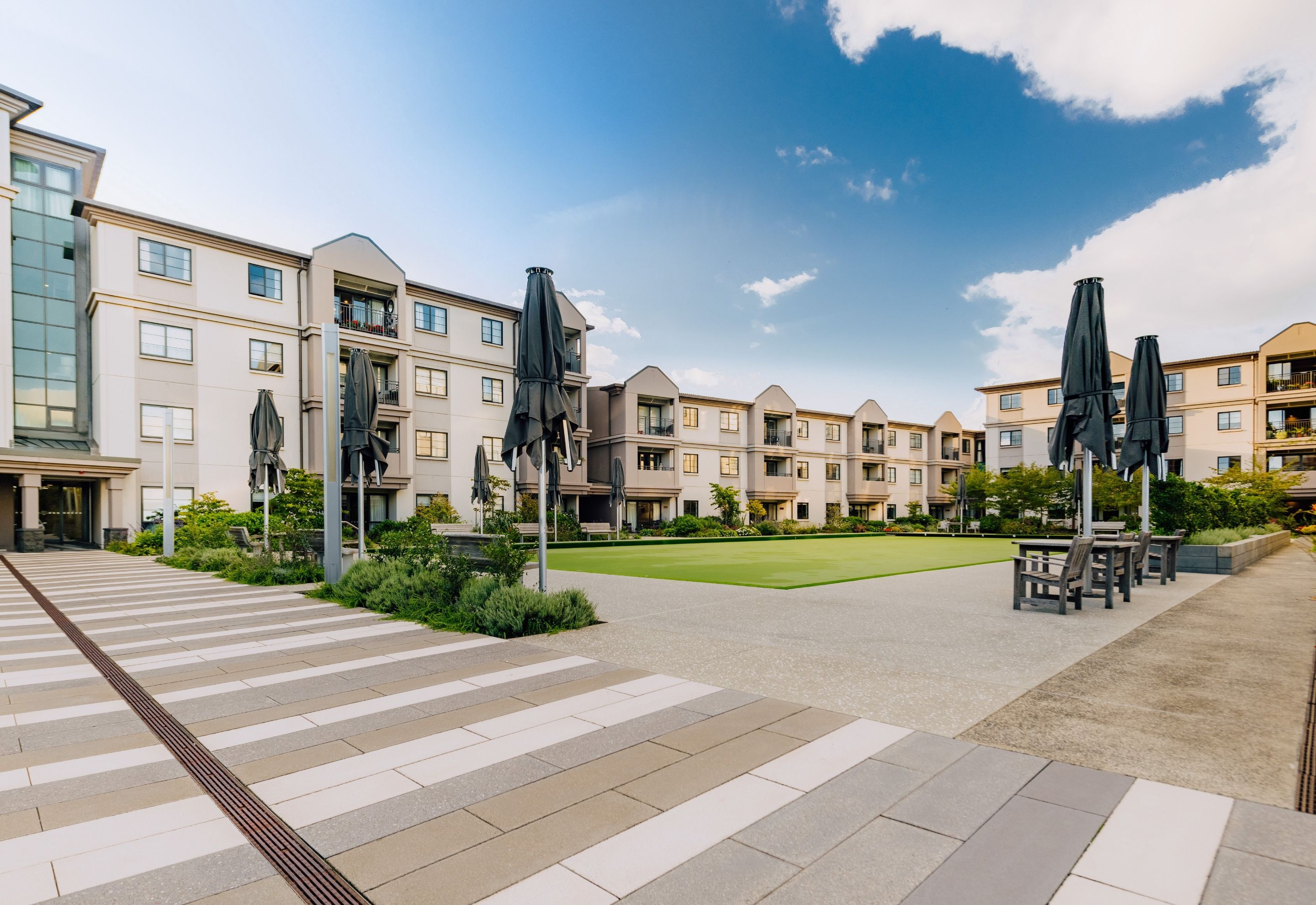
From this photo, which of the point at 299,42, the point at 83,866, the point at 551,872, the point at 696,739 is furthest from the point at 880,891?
the point at 299,42

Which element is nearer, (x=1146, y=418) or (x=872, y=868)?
(x=872, y=868)

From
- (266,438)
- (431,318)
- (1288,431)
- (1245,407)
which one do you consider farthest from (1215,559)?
(1245,407)

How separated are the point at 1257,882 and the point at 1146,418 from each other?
13061 millimetres

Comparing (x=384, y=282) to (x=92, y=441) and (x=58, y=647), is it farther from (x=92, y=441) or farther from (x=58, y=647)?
(x=58, y=647)

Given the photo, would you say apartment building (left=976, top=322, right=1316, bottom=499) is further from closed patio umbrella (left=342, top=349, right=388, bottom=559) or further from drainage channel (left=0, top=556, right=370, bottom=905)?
drainage channel (left=0, top=556, right=370, bottom=905)

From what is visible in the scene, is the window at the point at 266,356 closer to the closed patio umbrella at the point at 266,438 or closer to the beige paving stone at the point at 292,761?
the closed patio umbrella at the point at 266,438

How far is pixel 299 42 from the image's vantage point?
13.8 m

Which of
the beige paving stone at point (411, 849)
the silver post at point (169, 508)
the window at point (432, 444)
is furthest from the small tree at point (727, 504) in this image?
the beige paving stone at point (411, 849)

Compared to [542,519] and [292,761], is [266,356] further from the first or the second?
[292,761]

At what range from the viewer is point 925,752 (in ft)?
12.7

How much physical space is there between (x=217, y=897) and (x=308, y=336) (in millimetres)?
29080

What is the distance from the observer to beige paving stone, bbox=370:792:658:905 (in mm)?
2443

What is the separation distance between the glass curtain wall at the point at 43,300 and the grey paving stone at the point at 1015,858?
3471 cm

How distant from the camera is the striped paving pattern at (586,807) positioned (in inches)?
98.7
